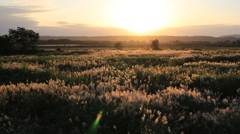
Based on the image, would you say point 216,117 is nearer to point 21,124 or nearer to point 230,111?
point 230,111

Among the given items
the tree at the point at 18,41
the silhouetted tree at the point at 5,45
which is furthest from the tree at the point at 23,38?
the silhouetted tree at the point at 5,45

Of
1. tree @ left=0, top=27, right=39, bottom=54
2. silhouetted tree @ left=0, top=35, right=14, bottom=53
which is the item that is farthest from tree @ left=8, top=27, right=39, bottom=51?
silhouetted tree @ left=0, top=35, right=14, bottom=53

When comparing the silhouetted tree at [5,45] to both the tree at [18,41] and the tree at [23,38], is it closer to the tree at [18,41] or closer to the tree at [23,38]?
the tree at [18,41]

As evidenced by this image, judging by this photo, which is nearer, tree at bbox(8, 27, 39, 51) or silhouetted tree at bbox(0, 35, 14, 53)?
silhouetted tree at bbox(0, 35, 14, 53)

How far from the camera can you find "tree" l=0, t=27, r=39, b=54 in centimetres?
4172

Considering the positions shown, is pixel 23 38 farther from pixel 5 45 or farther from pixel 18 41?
pixel 5 45

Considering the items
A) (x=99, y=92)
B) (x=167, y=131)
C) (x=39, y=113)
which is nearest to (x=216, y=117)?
(x=167, y=131)

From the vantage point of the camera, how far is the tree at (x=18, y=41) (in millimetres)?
41719

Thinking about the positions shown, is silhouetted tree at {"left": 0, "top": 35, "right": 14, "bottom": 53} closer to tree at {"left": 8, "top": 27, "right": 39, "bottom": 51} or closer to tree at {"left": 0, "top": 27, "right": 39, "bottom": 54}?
tree at {"left": 0, "top": 27, "right": 39, "bottom": 54}

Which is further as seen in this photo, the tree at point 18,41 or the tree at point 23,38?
the tree at point 23,38

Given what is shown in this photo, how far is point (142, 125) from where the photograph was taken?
385 cm

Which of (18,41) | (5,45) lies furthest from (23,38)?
(5,45)

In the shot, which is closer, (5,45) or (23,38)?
(5,45)

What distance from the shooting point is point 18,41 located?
46.7 metres
